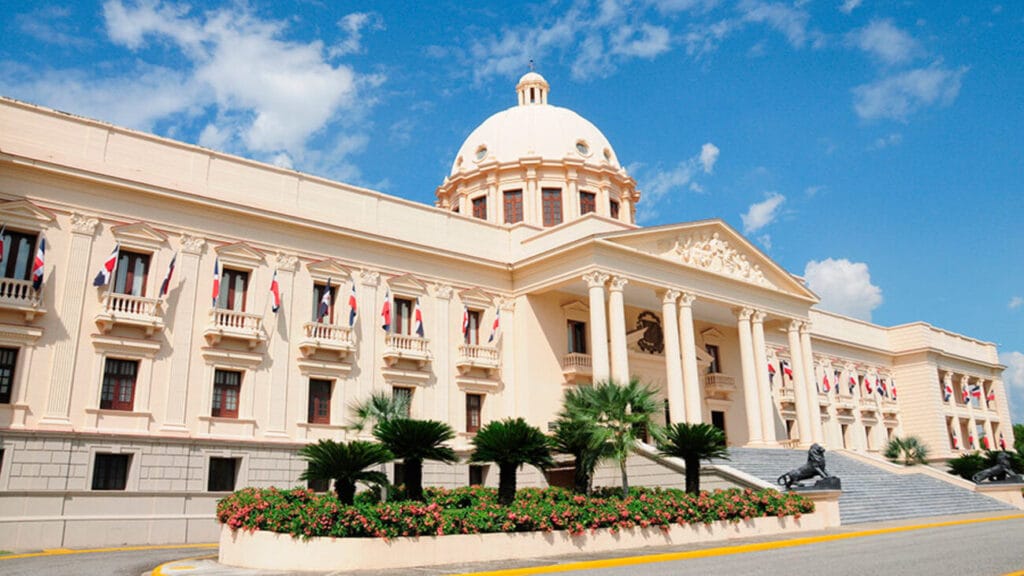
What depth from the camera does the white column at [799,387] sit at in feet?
126

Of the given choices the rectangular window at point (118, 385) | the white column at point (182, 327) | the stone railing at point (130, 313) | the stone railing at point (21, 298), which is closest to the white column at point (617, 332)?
the white column at point (182, 327)

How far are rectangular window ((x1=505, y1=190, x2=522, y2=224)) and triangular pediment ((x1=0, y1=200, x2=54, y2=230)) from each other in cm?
2519

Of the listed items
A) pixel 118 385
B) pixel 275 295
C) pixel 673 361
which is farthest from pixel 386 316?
pixel 673 361

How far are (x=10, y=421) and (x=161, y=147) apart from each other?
1002 cm

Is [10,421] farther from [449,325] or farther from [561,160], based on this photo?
[561,160]

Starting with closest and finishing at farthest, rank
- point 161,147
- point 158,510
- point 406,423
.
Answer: point 406,423, point 158,510, point 161,147

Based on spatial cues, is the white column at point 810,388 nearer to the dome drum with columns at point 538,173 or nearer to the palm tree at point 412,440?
the dome drum with columns at point 538,173

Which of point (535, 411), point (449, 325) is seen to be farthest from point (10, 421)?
point (535, 411)

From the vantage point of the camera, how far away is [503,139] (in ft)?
157

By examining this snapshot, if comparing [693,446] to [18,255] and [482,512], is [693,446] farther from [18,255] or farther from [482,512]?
[18,255]

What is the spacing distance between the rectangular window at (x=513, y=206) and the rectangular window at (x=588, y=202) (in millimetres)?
3531

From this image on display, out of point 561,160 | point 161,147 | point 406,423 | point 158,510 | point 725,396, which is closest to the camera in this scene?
point 406,423

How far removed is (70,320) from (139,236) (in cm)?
343

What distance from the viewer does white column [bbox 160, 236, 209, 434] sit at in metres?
25.3
